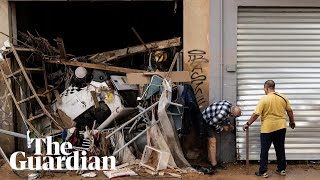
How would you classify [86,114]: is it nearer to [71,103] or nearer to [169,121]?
[71,103]

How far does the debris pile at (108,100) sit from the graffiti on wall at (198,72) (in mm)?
328

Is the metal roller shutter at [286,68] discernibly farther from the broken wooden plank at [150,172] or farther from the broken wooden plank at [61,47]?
the broken wooden plank at [61,47]

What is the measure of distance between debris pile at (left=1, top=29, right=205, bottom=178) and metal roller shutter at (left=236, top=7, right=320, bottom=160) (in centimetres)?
134

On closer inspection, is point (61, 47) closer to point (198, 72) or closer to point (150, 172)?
point (198, 72)

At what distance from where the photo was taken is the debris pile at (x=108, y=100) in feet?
23.0

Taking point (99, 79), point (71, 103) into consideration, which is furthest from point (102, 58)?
point (71, 103)

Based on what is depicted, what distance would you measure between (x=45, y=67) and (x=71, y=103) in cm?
100

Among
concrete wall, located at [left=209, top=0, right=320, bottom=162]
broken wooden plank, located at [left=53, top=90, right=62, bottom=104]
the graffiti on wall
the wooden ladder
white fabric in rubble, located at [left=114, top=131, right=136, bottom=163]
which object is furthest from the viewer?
broken wooden plank, located at [left=53, top=90, right=62, bottom=104]

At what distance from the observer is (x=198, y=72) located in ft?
25.1

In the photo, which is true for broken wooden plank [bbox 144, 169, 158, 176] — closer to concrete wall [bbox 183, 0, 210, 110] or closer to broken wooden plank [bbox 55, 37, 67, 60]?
concrete wall [bbox 183, 0, 210, 110]

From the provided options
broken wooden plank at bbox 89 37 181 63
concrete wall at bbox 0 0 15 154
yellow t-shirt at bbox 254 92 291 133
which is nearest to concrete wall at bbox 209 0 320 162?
broken wooden plank at bbox 89 37 181 63

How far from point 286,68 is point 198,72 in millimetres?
1791

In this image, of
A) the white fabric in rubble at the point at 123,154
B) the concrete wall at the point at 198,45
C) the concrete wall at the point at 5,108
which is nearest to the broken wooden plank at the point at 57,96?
the concrete wall at the point at 5,108

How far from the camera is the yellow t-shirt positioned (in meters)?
6.57
